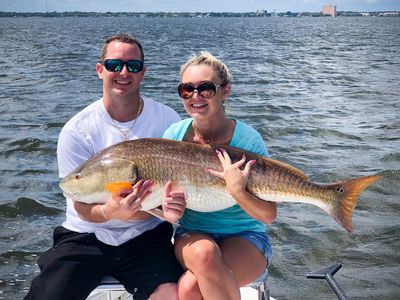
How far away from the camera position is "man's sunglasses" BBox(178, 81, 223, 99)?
3.77 metres

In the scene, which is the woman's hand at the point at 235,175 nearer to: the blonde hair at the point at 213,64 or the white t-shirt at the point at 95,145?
the blonde hair at the point at 213,64

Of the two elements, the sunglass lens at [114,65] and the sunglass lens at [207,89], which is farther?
the sunglass lens at [114,65]

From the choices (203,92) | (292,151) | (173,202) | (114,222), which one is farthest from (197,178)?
(292,151)

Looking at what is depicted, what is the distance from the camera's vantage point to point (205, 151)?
3.63m

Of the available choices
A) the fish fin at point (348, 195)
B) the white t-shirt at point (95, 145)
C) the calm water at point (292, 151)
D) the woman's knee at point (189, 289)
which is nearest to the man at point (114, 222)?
the white t-shirt at point (95, 145)

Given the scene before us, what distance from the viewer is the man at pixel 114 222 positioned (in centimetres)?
368

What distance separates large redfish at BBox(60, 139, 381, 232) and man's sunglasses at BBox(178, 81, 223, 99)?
0.37m

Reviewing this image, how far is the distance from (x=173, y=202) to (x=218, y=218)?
1.56 ft

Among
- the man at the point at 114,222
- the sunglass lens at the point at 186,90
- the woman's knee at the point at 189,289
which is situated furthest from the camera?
the sunglass lens at the point at 186,90

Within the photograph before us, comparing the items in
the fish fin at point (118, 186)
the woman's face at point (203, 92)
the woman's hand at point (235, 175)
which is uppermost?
the woman's face at point (203, 92)

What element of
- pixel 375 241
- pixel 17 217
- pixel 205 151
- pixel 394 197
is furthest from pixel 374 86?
pixel 205 151

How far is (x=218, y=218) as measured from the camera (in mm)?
3865

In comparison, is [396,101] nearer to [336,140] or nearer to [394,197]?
[336,140]

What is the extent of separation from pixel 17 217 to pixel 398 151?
7461 mm
